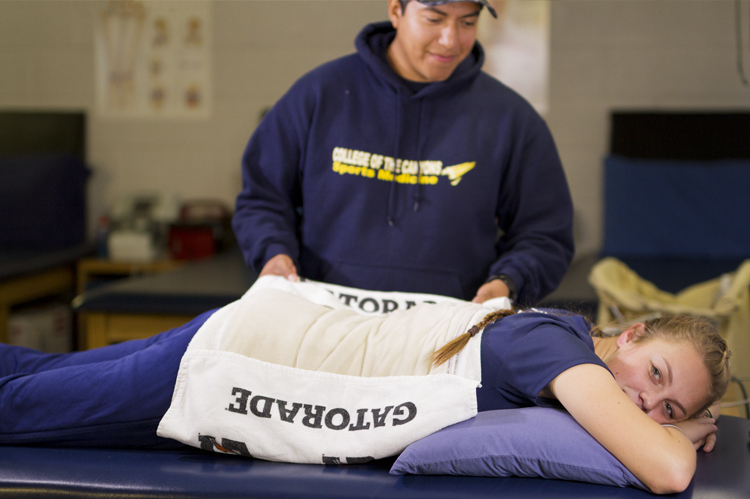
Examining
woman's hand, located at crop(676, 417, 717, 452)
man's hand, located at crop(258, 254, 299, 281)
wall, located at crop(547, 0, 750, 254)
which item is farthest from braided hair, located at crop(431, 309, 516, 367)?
wall, located at crop(547, 0, 750, 254)

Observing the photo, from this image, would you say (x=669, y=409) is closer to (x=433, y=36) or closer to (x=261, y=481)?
(x=261, y=481)

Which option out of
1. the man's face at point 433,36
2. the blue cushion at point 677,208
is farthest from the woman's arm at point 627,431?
the blue cushion at point 677,208

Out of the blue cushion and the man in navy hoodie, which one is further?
the blue cushion

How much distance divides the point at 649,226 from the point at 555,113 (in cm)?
79

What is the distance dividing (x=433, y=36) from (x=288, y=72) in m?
2.30

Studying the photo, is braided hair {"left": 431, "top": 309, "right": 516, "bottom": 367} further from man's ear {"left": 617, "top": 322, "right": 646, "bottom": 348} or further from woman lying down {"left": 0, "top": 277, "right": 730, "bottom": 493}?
man's ear {"left": 617, "top": 322, "right": 646, "bottom": 348}

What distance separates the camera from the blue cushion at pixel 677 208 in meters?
3.26

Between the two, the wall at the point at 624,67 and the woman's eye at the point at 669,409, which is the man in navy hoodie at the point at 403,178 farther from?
the wall at the point at 624,67

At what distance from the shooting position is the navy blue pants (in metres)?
1.16

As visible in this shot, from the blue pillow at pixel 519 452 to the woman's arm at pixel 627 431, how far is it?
2cm

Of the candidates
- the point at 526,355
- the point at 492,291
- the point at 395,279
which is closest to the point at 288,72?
the point at 395,279

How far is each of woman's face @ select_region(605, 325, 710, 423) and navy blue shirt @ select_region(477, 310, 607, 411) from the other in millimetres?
96

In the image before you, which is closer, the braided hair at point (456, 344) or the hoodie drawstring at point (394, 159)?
the braided hair at point (456, 344)

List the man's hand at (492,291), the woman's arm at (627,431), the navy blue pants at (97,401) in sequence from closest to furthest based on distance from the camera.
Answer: the woman's arm at (627,431) → the navy blue pants at (97,401) → the man's hand at (492,291)
